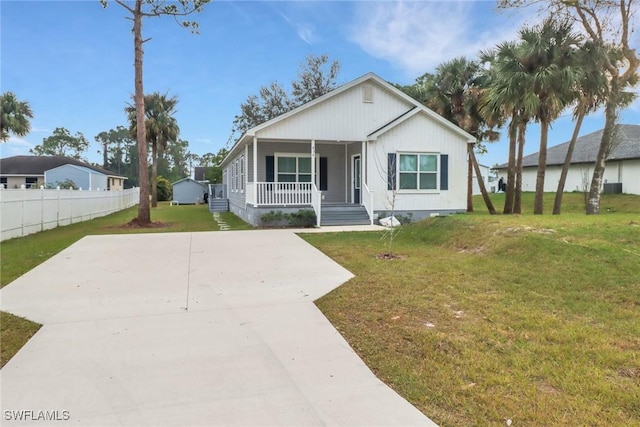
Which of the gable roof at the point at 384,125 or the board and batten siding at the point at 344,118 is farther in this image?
the board and batten siding at the point at 344,118

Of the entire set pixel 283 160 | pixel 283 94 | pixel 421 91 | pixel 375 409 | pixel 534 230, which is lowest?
pixel 375 409

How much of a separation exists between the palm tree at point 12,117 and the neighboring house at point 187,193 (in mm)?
14245

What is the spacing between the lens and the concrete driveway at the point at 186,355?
2646 mm

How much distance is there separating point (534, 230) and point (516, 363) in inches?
238

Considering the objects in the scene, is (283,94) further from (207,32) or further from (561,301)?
(561,301)

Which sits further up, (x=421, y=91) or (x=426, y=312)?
(x=421, y=91)

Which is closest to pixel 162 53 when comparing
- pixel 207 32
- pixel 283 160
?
pixel 207 32

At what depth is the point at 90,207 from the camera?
62.2ft

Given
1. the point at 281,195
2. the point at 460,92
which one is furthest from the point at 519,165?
the point at 281,195

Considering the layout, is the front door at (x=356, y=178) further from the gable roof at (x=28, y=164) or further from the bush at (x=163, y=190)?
the bush at (x=163, y=190)

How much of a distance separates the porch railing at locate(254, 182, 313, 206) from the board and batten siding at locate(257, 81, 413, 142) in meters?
1.83

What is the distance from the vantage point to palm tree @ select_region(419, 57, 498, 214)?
18.9 metres

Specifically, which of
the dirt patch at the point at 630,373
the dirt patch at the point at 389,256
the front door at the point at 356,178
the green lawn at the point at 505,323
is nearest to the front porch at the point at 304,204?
the front door at the point at 356,178

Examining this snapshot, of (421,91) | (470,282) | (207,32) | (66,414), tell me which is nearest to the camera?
(66,414)
